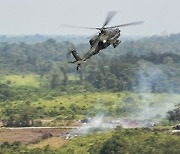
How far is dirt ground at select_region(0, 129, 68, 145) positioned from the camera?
7953cm

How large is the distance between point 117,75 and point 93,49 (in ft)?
315

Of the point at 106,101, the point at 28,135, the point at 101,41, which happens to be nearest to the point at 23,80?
the point at 106,101

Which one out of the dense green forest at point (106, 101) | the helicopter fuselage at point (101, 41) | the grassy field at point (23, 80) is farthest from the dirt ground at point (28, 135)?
the grassy field at point (23, 80)

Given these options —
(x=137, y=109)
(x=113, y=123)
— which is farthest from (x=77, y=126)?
(x=137, y=109)

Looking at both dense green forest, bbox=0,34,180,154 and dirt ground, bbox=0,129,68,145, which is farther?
dirt ground, bbox=0,129,68,145

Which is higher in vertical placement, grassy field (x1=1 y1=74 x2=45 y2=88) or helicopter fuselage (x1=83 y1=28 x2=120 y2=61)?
helicopter fuselage (x1=83 y1=28 x2=120 y2=61)

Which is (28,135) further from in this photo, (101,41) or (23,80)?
(23,80)

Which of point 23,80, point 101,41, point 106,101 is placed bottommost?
point 106,101

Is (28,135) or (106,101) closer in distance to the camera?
(28,135)

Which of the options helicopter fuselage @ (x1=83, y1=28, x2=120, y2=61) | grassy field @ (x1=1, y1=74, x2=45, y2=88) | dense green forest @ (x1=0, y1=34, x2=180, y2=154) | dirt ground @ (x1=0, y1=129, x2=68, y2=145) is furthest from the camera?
grassy field @ (x1=1, y1=74, x2=45, y2=88)

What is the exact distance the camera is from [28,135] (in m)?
82.2

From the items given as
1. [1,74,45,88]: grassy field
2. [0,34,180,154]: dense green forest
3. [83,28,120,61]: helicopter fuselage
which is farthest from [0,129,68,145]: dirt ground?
[1,74,45,88]: grassy field

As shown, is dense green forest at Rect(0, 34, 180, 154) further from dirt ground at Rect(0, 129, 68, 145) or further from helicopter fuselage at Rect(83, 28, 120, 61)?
helicopter fuselage at Rect(83, 28, 120, 61)

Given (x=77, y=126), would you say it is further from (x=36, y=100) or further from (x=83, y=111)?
(x=36, y=100)
